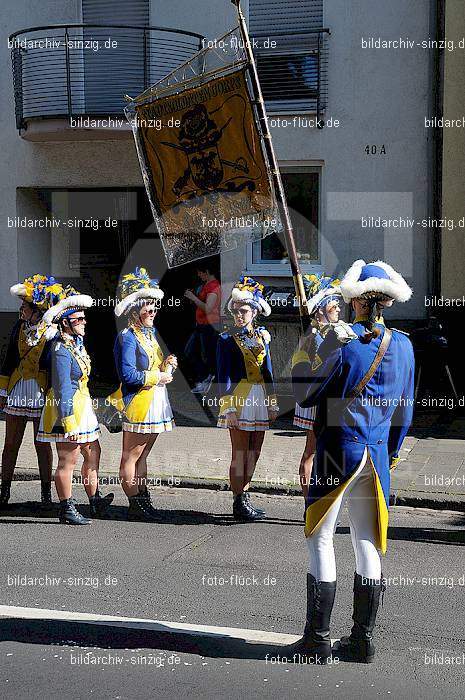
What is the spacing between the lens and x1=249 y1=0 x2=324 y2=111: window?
14.4 meters

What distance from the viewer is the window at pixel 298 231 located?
14633 millimetres

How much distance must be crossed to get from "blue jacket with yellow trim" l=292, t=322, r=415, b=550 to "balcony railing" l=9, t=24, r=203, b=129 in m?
10.5

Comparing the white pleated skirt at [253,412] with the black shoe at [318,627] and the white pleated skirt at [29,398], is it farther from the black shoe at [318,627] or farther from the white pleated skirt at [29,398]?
the black shoe at [318,627]

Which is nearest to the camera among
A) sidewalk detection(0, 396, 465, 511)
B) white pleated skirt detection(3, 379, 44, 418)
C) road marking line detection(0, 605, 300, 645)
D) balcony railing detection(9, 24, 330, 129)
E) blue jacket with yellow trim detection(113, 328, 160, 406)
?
road marking line detection(0, 605, 300, 645)

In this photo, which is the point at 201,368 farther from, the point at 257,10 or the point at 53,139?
the point at 257,10

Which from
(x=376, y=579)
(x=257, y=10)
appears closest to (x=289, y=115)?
(x=257, y=10)

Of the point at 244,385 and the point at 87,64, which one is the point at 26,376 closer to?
the point at 244,385

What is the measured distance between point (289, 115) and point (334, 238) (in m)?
1.95

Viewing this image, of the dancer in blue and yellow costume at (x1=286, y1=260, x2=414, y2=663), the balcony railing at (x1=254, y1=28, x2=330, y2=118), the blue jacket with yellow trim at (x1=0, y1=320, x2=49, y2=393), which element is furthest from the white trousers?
the balcony railing at (x1=254, y1=28, x2=330, y2=118)

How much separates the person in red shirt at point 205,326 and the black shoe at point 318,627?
28.4 feet

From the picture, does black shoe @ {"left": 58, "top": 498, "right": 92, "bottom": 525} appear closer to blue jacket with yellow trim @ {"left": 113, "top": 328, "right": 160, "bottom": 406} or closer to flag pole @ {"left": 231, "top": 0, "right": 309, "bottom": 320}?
blue jacket with yellow trim @ {"left": 113, "top": 328, "right": 160, "bottom": 406}

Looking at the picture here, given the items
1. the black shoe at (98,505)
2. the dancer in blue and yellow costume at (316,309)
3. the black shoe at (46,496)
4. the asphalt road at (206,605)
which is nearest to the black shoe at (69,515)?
the asphalt road at (206,605)

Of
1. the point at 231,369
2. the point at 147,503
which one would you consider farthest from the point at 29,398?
the point at 231,369

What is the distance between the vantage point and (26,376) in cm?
823
